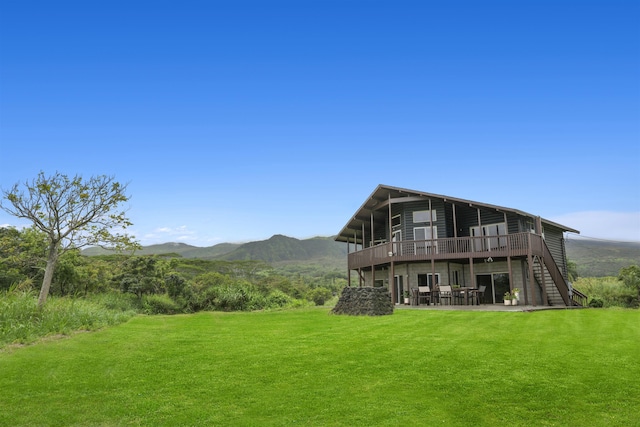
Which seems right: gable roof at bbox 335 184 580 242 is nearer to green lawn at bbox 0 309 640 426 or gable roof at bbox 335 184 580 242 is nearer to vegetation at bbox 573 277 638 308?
vegetation at bbox 573 277 638 308

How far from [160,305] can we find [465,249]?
17182mm

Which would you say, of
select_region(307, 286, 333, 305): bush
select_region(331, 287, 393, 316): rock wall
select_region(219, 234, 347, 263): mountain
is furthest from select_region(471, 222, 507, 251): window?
select_region(219, 234, 347, 263): mountain

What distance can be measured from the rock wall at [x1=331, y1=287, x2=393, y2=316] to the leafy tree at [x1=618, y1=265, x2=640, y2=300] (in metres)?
16.3

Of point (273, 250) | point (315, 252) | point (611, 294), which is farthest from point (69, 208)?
point (315, 252)

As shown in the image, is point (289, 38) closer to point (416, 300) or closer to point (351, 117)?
point (351, 117)

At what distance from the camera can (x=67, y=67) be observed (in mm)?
16891

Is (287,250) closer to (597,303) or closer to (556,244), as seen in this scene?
(556,244)

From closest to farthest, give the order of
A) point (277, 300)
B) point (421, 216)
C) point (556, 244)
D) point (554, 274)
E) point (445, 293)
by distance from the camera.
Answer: point (445, 293), point (554, 274), point (421, 216), point (277, 300), point (556, 244)

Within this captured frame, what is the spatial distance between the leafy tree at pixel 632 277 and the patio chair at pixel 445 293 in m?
10.6

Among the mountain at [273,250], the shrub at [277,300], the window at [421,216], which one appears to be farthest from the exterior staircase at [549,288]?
the mountain at [273,250]

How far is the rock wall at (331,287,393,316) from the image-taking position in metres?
14.8

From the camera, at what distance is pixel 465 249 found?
21.3m

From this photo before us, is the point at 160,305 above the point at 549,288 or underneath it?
underneath

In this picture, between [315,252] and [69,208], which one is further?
[315,252]
